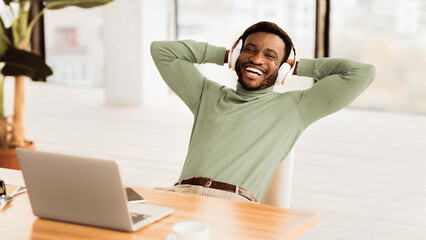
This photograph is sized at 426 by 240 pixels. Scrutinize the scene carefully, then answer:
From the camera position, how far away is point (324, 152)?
4.79 m

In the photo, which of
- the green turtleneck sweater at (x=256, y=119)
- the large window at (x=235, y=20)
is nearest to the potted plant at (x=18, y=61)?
the green turtleneck sweater at (x=256, y=119)

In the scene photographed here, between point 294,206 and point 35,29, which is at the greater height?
point 35,29

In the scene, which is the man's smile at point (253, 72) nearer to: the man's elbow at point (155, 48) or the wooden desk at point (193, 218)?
the man's elbow at point (155, 48)

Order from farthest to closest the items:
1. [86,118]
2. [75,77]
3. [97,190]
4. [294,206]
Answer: [75,77], [86,118], [294,206], [97,190]

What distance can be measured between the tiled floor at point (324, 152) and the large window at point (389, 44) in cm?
20

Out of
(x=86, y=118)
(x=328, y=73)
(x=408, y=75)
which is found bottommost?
(x=86, y=118)

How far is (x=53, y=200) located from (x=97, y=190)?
0.52 ft

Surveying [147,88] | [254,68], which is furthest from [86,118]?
[254,68]

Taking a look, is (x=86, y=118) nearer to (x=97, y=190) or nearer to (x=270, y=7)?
(x=270, y=7)

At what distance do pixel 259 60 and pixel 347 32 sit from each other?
4.38 metres

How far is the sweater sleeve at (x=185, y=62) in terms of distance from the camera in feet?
7.79

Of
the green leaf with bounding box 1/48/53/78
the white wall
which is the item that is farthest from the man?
the white wall

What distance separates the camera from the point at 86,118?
612 centimetres

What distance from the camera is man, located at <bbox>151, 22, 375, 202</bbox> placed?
6.98 feet
